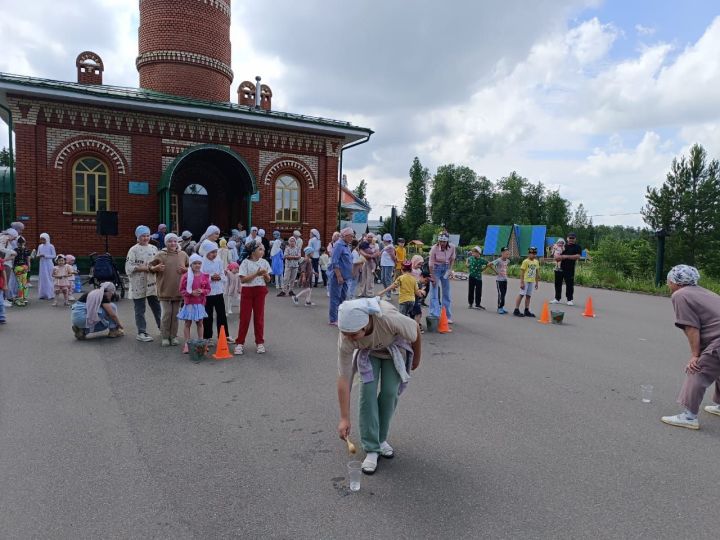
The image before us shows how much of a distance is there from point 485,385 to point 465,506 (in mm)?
2926

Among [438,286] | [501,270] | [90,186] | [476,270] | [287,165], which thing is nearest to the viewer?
[438,286]

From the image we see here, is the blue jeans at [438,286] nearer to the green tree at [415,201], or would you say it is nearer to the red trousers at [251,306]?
the red trousers at [251,306]

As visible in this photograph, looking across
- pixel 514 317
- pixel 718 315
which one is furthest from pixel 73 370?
pixel 514 317

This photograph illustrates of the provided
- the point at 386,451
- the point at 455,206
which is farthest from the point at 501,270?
the point at 455,206

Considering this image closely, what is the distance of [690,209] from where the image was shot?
23.1m

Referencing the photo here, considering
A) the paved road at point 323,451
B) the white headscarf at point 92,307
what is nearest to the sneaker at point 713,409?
the paved road at point 323,451

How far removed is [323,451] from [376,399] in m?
0.83

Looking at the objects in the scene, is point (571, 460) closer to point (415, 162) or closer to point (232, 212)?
point (232, 212)

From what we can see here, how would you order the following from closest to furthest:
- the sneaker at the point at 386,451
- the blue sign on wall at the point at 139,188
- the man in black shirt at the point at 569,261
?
the sneaker at the point at 386,451, the man in black shirt at the point at 569,261, the blue sign on wall at the point at 139,188

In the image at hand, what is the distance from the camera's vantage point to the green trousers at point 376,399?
3.92 metres

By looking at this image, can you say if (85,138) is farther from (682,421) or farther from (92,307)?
(682,421)

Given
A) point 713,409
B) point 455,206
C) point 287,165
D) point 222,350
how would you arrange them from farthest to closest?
1. point 455,206
2. point 287,165
3. point 222,350
4. point 713,409

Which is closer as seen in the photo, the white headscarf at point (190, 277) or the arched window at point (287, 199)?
the white headscarf at point (190, 277)

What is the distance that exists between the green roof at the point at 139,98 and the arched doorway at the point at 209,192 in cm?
183
